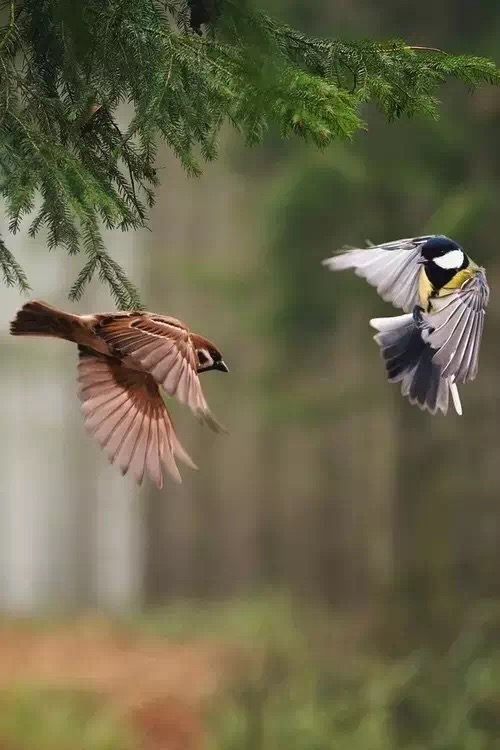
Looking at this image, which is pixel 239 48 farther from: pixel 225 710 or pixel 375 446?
pixel 375 446

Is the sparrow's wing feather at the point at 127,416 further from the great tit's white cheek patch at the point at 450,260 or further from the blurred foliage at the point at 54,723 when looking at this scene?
the blurred foliage at the point at 54,723

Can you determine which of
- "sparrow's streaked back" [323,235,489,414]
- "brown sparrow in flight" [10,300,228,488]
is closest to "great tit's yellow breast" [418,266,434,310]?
"sparrow's streaked back" [323,235,489,414]

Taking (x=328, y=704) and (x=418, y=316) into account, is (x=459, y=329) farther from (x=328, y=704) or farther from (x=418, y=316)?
(x=328, y=704)

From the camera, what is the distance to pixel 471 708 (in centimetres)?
201

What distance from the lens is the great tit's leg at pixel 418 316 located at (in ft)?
1.85

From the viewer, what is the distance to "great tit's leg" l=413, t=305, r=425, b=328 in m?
0.56

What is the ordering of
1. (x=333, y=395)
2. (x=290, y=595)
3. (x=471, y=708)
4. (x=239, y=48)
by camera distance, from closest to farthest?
(x=239, y=48)
(x=471, y=708)
(x=333, y=395)
(x=290, y=595)

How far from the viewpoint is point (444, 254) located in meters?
0.57

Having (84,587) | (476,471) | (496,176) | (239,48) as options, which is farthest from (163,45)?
(84,587)

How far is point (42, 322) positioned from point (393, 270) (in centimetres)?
18

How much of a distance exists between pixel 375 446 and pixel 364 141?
2.59ft

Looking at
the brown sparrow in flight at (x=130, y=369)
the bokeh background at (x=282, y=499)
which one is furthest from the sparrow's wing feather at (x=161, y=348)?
the bokeh background at (x=282, y=499)

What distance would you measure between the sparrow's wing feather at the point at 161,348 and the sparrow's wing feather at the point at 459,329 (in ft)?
0.39

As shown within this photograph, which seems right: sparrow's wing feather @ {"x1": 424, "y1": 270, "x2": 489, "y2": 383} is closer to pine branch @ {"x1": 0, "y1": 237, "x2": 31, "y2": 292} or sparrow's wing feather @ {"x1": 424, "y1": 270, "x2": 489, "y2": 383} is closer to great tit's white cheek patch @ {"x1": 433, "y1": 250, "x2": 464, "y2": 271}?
great tit's white cheek patch @ {"x1": 433, "y1": 250, "x2": 464, "y2": 271}
